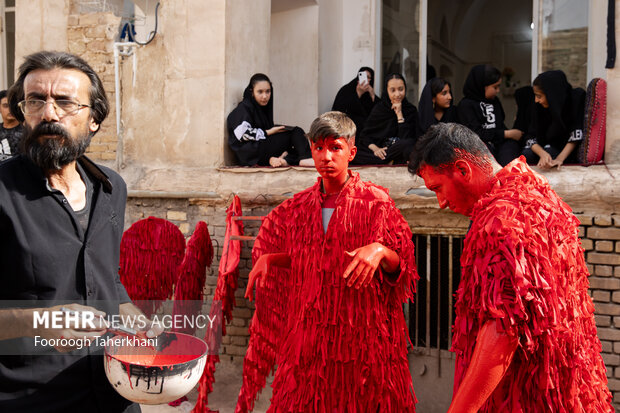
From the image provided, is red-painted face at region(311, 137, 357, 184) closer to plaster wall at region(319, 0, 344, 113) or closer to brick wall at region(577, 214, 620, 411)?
brick wall at region(577, 214, 620, 411)

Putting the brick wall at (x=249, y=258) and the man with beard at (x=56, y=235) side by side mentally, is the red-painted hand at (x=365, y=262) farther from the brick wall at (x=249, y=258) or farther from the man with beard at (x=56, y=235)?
the brick wall at (x=249, y=258)

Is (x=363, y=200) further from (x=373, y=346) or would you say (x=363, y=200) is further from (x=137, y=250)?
(x=137, y=250)

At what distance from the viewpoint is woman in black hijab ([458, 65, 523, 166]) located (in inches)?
187

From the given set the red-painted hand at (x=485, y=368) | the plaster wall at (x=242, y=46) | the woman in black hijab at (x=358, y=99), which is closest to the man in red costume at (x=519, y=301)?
the red-painted hand at (x=485, y=368)

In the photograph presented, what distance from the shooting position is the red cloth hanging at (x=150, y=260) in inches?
195

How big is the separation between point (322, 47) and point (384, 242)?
409 cm

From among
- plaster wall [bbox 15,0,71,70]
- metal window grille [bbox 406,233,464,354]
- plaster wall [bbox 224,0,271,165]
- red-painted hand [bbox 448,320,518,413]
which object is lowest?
metal window grille [bbox 406,233,464,354]

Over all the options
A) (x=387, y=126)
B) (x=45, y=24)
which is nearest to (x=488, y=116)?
(x=387, y=126)

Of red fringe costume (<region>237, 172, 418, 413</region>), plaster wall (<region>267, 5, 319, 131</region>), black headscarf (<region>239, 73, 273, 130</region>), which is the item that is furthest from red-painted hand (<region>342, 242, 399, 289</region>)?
plaster wall (<region>267, 5, 319, 131</region>)

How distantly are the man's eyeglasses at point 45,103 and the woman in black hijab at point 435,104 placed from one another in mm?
3558

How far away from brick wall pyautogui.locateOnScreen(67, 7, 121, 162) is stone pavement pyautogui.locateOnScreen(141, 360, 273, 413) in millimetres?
2588

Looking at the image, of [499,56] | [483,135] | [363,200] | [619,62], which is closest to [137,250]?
[363,200]

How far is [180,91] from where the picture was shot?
18.1 feet

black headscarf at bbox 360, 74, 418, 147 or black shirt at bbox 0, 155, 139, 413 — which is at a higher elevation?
black headscarf at bbox 360, 74, 418, 147
